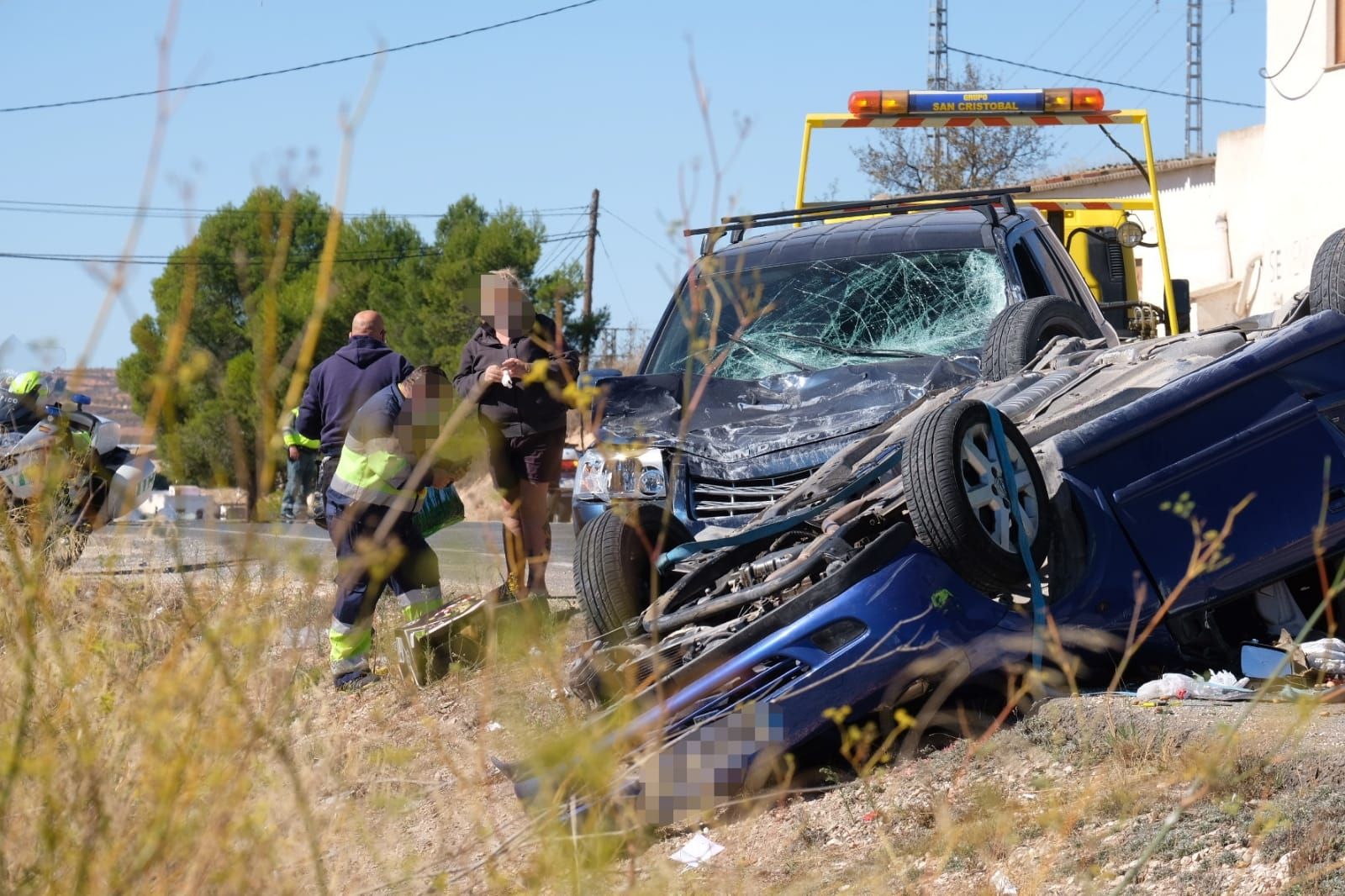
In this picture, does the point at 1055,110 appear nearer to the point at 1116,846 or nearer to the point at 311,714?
the point at 1116,846

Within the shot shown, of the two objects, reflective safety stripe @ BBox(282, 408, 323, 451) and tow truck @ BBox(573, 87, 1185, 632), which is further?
tow truck @ BBox(573, 87, 1185, 632)

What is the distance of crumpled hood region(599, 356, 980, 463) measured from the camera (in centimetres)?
539

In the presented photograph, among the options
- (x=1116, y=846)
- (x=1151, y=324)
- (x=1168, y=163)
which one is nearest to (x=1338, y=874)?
(x=1116, y=846)

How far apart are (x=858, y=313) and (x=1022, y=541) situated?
96.3 inches

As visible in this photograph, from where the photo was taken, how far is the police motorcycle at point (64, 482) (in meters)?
2.31

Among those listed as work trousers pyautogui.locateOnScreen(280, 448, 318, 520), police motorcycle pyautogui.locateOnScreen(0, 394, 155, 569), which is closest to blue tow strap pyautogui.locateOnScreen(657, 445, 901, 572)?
police motorcycle pyautogui.locateOnScreen(0, 394, 155, 569)

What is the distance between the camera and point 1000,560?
13.9 ft

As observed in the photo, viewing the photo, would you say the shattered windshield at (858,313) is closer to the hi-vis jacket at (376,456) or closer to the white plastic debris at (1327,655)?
the hi-vis jacket at (376,456)

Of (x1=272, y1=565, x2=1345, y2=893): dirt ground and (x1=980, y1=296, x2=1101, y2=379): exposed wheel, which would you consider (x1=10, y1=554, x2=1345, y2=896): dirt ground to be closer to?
(x1=272, y1=565, x2=1345, y2=893): dirt ground

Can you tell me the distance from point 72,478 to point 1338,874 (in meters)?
4.99

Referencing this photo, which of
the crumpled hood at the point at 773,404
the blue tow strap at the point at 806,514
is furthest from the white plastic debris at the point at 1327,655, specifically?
the crumpled hood at the point at 773,404

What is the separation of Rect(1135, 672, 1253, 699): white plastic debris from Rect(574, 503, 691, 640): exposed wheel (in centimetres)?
159

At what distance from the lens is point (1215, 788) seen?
11.8ft

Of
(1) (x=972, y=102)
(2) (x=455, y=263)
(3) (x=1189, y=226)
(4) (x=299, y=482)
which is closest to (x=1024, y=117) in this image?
(1) (x=972, y=102)
